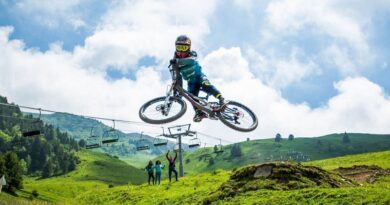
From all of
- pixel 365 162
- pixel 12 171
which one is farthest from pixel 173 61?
pixel 12 171

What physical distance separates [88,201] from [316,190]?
2305 cm

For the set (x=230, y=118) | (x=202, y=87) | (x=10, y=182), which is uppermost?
(x=202, y=87)

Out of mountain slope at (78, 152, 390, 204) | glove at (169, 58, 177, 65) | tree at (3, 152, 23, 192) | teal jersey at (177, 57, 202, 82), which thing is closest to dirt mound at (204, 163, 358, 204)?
mountain slope at (78, 152, 390, 204)

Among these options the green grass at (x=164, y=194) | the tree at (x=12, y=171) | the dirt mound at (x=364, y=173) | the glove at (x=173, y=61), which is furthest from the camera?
the tree at (x=12, y=171)

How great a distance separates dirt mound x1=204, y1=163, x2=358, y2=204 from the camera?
27078 millimetres

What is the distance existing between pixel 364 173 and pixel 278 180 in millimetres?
9688

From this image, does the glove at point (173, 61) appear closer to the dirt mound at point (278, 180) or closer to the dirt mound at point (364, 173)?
the dirt mound at point (278, 180)

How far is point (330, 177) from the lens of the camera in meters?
28.3

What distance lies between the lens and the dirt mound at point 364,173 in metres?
32.0

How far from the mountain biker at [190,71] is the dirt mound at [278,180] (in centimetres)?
1103

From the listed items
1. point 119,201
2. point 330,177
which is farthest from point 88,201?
point 330,177

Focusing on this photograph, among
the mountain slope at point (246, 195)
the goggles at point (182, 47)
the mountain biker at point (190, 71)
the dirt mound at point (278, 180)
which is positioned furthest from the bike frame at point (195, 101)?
the dirt mound at point (278, 180)

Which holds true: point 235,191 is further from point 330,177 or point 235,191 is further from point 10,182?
point 10,182

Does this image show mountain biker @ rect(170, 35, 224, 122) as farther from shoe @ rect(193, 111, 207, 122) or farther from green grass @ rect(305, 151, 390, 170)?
green grass @ rect(305, 151, 390, 170)
